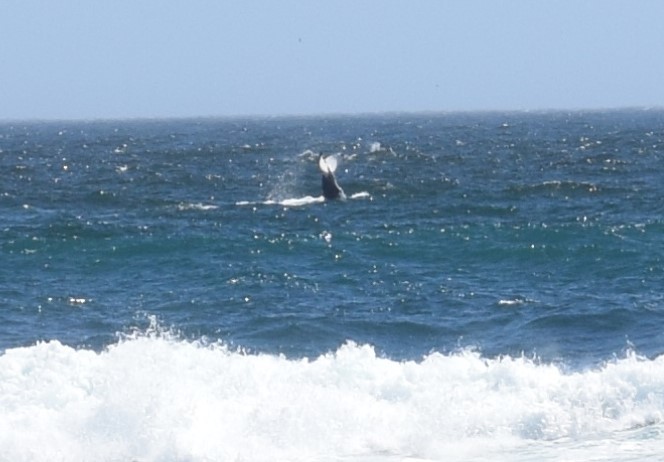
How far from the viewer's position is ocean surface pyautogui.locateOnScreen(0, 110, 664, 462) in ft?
42.0

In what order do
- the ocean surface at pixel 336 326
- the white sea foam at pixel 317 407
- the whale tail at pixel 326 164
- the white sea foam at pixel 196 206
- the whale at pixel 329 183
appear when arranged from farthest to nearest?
the whale at pixel 329 183 < the whale tail at pixel 326 164 < the white sea foam at pixel 196 206 < the ocean surface at pixel 336 326 < the white sea foam at pixel 317 407

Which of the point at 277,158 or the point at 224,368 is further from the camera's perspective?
the point at 277,158

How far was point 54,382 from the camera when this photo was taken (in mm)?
14203

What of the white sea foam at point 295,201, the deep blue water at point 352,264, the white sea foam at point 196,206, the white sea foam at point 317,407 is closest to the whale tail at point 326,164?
the white sea foam at point 295,201

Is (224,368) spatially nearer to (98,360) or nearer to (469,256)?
(98,360)

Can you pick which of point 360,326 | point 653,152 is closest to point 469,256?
point 360,326

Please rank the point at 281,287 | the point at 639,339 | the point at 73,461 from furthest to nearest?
1. the point at 281,287
2. the point at 639,339
3. the point at 73,461

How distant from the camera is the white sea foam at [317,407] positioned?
12.4 meters

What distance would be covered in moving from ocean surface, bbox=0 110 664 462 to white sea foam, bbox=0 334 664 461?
0.09 feet

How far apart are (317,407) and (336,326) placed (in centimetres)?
468

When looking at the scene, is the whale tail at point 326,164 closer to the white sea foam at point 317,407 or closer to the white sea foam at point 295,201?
the white sea foam at point 295,201

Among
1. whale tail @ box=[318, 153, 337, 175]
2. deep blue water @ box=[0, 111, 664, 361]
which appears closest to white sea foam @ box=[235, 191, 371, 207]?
deep blue water @ box=[0, 111, 664, 361]

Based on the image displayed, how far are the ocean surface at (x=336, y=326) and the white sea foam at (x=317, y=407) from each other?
29 mm

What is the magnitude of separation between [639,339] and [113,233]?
1323cm
